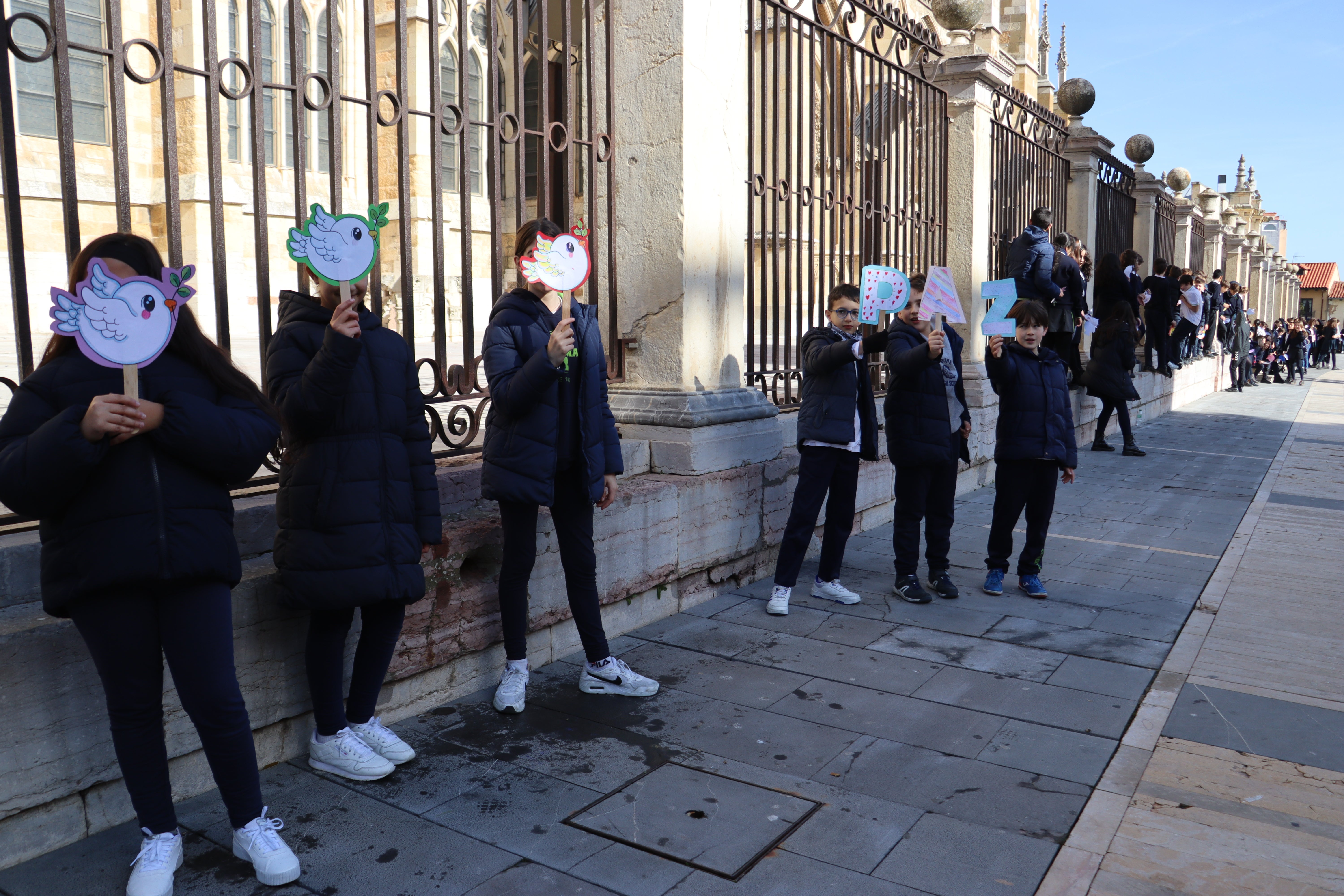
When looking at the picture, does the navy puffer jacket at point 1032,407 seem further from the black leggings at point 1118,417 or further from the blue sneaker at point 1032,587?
the black leggings at point 1118,417

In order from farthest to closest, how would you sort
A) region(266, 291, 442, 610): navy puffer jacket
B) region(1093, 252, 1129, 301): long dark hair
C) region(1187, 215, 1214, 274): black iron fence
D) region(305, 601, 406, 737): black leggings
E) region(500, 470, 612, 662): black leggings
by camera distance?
region(1187, 215, 1214, 274): black iron fence
region(1093, 252, 1129, 301): long dark hair
region(500, 470, 612, 662): black leggings
region(305, 601, 406, 737): black leggings
region(266, 291, 442, 610): navy puffer jacket

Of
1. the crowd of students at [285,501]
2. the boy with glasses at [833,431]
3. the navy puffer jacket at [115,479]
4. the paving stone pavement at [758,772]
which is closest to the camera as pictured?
the navy puffer jacket at [115,479]

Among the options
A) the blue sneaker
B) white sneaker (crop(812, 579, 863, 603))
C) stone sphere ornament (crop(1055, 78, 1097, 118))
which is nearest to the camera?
white sneaker (crop(812, 579, 863, 603))

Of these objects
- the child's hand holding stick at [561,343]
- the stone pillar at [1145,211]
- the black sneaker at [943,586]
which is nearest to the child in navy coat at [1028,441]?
the black sneaker at [943,586]

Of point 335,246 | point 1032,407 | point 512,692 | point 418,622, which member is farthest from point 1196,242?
point 335,246

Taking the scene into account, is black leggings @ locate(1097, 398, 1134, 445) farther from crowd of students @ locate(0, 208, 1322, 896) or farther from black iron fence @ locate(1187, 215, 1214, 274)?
black iron fence @ locate(1187, 215, 1214, 274)

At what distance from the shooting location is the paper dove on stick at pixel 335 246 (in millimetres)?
2893

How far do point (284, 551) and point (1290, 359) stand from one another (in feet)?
104

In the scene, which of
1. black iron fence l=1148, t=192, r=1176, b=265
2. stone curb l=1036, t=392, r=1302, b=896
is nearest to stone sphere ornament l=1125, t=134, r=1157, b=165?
black iron fence l=1148, t=192, r=1176, b=265

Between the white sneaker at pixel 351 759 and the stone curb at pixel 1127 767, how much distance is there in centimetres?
193

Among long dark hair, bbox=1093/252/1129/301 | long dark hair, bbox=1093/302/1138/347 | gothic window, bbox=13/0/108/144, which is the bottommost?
long dark hair, bbox=1093/302/1138/347

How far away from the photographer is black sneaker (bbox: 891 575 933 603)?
539cm

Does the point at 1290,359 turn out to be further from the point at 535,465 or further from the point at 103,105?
the point at 535,465

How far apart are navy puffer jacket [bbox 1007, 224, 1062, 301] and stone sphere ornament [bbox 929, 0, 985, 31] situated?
1874mm
